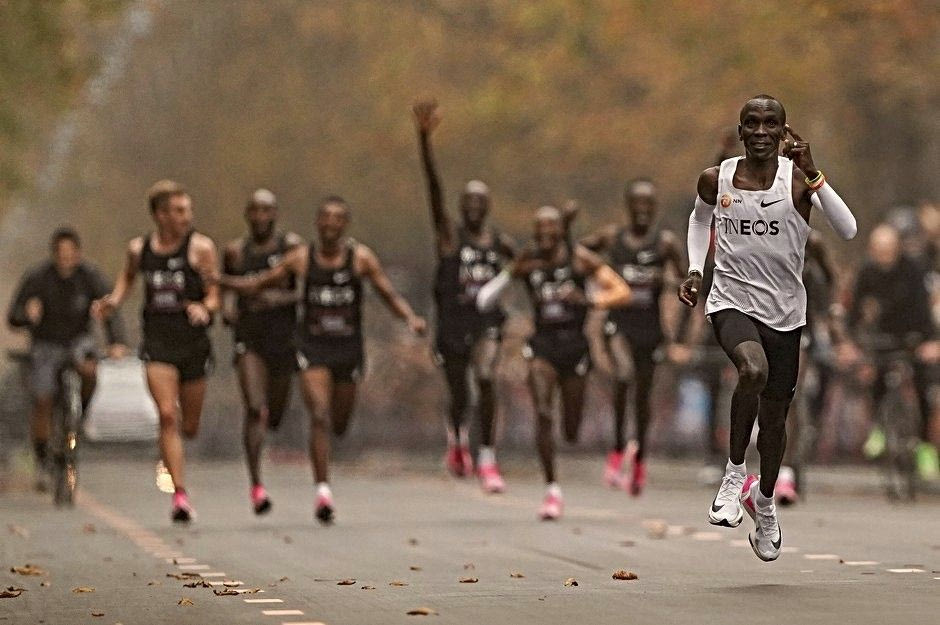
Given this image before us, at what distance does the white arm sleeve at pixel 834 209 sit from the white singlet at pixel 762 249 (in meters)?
0.18

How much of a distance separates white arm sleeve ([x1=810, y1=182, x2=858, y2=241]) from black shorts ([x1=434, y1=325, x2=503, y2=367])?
8193 millimetres

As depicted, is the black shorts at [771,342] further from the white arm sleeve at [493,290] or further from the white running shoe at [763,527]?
the white arm sleeve at [493,290]

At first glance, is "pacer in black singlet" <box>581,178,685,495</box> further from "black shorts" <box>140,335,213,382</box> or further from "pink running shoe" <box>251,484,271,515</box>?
"black shorts" <box>140,335,213,382</box>

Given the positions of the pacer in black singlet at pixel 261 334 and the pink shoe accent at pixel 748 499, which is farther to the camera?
the pacer in black singlet at pixel 261 334

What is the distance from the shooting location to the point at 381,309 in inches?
1832

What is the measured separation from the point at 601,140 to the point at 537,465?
960cm

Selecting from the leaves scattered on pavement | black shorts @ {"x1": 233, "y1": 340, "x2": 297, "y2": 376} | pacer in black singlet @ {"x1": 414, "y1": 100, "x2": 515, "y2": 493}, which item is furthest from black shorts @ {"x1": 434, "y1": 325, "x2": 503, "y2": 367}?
the leaves scattered on pavement

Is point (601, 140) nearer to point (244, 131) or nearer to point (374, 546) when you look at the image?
point (244, 131)

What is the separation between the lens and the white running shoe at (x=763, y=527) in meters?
13.1

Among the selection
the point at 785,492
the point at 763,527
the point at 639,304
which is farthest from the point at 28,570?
the point at 639,304

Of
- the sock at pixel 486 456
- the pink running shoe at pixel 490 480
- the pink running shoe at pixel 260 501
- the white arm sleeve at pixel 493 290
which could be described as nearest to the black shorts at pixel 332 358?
the pink running shoe at pixel 260 501

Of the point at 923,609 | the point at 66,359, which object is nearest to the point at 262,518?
the point at 66,359

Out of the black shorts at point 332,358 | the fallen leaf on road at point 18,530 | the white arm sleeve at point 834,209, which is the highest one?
the white arm sleeve at point 834,209

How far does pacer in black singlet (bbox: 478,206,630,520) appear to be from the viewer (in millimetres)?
19578
